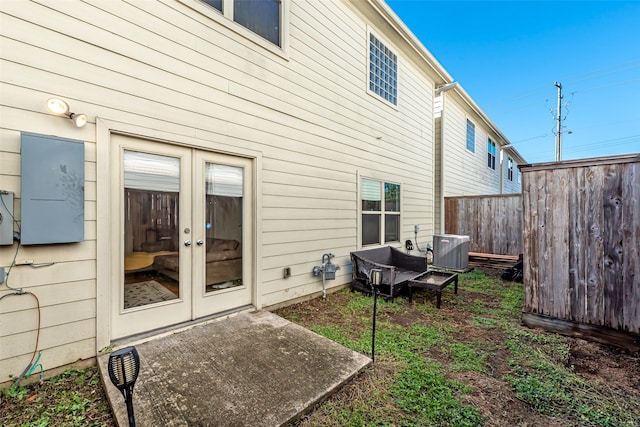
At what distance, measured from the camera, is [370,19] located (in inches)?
238

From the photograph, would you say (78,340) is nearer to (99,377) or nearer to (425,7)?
(99,377)

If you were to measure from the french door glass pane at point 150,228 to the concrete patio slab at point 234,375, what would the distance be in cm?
55

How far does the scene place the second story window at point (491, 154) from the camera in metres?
13.6

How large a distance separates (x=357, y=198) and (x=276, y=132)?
2321 mm

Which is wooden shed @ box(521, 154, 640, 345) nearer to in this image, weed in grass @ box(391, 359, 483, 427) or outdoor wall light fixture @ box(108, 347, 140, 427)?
weed in grass @ box(391, 359, 483, 427)

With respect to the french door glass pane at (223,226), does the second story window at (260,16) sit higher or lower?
higher

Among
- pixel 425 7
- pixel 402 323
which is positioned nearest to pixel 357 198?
pixel 402 323

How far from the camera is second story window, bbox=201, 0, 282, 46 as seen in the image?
358 cm

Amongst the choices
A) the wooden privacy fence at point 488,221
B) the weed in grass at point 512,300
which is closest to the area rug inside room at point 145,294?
the weed in grass at point 512,300

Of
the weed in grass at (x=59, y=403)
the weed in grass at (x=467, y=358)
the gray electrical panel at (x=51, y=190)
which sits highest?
the gray electrical panel at (x=51, y=190)

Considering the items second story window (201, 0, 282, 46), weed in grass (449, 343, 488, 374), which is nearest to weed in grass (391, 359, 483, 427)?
weed in grass (449, 343, 488, 374)

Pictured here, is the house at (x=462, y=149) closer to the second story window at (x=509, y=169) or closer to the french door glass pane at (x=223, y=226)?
the second story window at (x=509, y=169)

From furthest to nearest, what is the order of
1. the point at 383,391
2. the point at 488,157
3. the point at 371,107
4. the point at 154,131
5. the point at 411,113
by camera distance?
the point at 488,157 → the point at 411,113 → the point at 371,107 → the point at 154,131 → the point at 383,391

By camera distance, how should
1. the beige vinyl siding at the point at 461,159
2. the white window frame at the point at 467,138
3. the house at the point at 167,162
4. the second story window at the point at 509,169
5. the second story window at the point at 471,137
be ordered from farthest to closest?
the second story window at the point at 509,169
the second story window at the point at 471,137
the white window frame at the point at 467,138
the beige vinyl siding at the point at 461,159
the house at the point at 167,162
